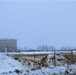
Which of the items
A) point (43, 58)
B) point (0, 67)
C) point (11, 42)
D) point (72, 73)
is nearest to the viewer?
point (72, 73)

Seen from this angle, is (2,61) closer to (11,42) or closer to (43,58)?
(43,58)

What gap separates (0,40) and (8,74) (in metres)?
119

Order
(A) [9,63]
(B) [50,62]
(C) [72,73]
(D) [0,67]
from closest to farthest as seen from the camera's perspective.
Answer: (C) [72,73] < (D) [0,67] < (A) [9,63] < (B) [50,62]

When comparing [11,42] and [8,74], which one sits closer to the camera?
[8,74]

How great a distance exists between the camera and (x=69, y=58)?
1312 inches

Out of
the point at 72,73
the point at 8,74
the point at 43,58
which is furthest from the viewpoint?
the point at 43,58

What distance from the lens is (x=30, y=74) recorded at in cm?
1827

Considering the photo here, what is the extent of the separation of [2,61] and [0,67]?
297 centimetres

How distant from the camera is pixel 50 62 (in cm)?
3175

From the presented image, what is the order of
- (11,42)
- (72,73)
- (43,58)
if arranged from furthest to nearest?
(11,42)
(43,58)
(72,73)

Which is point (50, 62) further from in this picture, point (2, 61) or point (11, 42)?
point (11, 42)

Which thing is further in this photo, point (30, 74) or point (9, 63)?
point (9, 63)

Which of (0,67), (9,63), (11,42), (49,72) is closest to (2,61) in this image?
(9,63)

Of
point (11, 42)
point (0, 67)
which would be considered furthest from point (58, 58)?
point (11, 42)
